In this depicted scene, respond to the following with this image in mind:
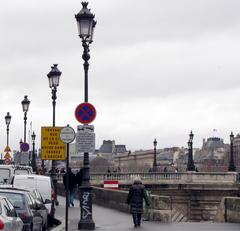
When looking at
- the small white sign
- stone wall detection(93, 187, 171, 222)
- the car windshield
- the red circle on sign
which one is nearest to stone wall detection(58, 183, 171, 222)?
stone wall detection(93, 187, 171, 222)

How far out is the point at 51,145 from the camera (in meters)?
28.2

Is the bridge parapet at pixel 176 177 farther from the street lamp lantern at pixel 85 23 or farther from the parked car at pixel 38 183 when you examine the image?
the street lamp lantern at pixel 85 23

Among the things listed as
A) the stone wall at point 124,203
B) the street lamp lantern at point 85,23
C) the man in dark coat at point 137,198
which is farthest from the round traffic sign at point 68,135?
the stone wall at point 124,203

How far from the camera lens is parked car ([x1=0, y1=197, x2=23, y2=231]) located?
15436 mm

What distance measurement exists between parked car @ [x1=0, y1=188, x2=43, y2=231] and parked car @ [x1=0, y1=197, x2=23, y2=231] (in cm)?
223

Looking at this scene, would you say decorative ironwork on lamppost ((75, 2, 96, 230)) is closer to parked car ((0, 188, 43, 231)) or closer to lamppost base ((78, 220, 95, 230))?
lamppost base ((78, 220, 95, 230))

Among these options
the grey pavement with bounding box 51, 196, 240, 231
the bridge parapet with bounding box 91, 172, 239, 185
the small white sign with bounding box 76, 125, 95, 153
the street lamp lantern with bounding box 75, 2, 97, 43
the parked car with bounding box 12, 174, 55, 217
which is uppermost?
the street lamp lantern with bounding box 75, 2, 97, 43

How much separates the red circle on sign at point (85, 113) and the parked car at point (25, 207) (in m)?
3.26

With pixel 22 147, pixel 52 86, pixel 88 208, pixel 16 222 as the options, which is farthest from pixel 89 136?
pixel 22 147

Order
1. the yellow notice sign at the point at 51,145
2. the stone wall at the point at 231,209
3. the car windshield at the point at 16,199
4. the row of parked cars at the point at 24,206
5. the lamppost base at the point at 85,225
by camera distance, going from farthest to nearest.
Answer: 1. the stone wall at the point at 231,209
2. the yellow notice sign at the point at 51,145
3. the lamppost base at the point at 85,225
4. the car windshield at the point at 16,199
5. the row of parked cars at the point at 24,206

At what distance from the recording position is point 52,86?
35.5m

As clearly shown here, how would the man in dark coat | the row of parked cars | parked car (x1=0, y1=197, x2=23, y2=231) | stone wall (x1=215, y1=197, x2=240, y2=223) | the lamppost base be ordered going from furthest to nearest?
1. stone wall (x1=215, y1=197, x2=240, y2=223)
2. the man in dark coat
3. the lamppost base
4. the row of parked cars
5. parked car (x1=0, y1=197, x2=23, y2=231)

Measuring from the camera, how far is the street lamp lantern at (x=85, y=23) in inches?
962

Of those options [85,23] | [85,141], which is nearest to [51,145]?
[85,141]
